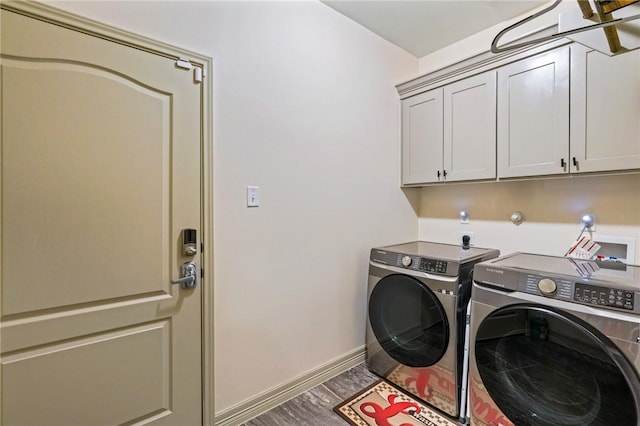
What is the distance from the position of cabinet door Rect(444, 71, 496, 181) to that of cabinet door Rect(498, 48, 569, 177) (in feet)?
0.20

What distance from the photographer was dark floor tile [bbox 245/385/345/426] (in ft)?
5.61

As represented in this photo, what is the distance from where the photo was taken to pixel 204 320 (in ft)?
5.17

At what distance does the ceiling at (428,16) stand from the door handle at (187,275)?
1912 millimetres

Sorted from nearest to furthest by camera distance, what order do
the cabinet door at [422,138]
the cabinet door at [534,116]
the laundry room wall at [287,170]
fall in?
the laundry room wall at [287,170], the cabinet door at [534,116], the cabinet door at [422,138]

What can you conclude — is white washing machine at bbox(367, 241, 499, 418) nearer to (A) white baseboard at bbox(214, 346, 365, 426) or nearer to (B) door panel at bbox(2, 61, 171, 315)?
(A) white baseboard at bbox(214, 346, 365, 426)

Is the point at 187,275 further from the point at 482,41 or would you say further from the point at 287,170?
the point at 482,41

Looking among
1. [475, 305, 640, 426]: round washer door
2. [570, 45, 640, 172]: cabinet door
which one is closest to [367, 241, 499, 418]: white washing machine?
[475, 305, 640, 426]: round washer door

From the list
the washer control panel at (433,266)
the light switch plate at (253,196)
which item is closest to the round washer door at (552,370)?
the washer control panel at (433,266)

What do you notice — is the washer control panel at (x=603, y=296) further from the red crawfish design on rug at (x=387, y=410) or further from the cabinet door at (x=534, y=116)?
the red crawfish design on rug at (x=387, y=410)

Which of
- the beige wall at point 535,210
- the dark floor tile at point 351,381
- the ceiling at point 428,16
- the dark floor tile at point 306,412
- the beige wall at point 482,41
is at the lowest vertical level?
the dark floor tile at point 306,412

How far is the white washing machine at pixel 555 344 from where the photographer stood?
1160mm

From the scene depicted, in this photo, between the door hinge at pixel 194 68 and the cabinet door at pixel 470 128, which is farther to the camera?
the cabinet door at pixel 470 128

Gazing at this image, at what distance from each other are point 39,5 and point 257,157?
105 centimetres

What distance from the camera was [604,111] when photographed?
5.20 ft
